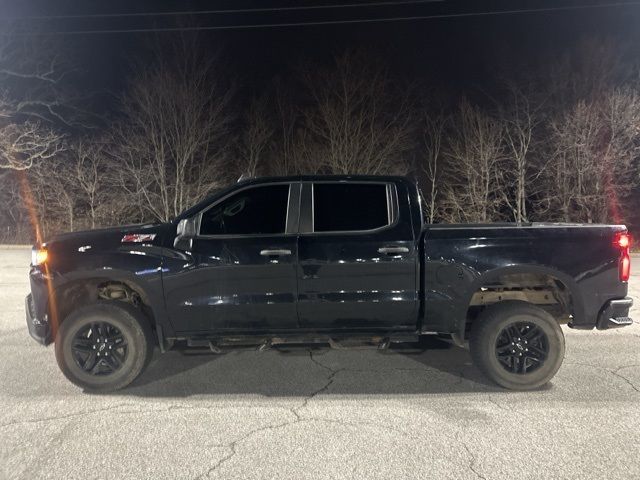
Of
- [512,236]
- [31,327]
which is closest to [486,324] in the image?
[512,236]

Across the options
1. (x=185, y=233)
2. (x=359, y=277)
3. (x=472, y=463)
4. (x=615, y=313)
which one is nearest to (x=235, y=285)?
(x=185, y=233)

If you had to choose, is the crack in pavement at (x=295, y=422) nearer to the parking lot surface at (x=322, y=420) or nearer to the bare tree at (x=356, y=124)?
the parking lot surface at (x=322, y=420)

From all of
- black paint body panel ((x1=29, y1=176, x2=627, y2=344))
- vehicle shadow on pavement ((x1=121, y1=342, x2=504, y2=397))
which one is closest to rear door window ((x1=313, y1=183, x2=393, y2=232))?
black paint body panel ((x1=29, y1=176, x2=627, y2=344))

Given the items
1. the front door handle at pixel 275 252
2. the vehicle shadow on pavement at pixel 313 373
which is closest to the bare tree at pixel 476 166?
the vehicle shadow on pavement at pixel 313 373

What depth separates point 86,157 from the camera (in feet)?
85.0

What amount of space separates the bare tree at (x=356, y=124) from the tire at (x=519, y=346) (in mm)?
22252

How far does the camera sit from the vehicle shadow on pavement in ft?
15.7

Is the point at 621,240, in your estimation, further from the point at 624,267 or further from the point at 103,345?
the point at 103,345

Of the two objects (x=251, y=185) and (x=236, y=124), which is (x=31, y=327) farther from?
(x=236, y=124)

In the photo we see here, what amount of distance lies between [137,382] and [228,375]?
A: 861 millimetres

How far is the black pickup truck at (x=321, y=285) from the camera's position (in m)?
4.66

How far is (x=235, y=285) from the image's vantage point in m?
4.69

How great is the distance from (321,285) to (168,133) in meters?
23.2

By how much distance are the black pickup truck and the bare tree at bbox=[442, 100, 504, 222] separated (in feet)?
71.2
